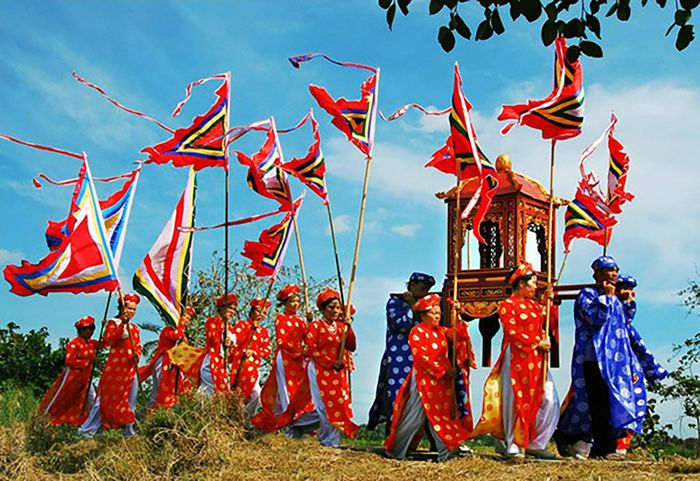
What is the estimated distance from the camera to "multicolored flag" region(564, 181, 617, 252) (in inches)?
427

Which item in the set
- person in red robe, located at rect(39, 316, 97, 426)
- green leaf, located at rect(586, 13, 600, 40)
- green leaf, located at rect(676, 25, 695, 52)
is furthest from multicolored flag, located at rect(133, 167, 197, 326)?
green leaf, located at rect(676, 25, 695, 52)

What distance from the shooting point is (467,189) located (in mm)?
12211

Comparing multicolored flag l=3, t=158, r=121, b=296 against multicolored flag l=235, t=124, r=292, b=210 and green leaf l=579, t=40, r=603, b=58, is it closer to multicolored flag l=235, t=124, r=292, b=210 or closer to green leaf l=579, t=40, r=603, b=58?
multicolored flag l=235, t=124, r=292, b=210

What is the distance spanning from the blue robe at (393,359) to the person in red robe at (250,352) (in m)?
1.96

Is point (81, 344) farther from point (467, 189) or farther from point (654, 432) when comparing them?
point (654, 432)

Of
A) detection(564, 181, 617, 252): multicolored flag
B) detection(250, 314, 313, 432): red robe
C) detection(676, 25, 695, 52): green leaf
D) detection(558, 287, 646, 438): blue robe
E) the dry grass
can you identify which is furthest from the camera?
detection(250, 314, 313, 432): red robe

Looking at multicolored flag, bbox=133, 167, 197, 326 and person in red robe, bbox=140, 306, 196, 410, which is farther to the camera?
person in red robe, bbox=140, 306, 196, 410

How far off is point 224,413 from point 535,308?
3434 mm

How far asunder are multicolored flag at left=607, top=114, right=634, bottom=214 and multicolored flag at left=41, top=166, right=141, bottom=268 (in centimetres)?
569

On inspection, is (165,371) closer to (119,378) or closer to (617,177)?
(119,378)

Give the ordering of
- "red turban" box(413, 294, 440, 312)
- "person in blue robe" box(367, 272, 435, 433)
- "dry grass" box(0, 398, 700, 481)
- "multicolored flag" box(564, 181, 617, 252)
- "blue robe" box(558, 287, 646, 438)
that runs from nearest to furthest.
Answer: "dry grass" box(0, 398, 700, 481)
"blue robe" box(558, 287, 646, 438)
"red turban" box(413, 294, 440, 312)
"person in blue robe" box(367, 272, 435, 433)
"multicolored flag" box(564, 181, 617, 252)

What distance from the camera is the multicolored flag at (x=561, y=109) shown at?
9805mm

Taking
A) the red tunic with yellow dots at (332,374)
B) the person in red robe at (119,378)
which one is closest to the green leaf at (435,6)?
the red tunic with yellow dots at (332,374)

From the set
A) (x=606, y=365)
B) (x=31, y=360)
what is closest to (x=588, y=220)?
(x=606, y=365)
